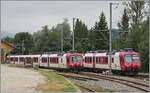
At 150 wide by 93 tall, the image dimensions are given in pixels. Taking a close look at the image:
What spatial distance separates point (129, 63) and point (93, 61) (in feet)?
30.3

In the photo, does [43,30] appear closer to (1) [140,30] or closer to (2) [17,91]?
(1) [140,30]

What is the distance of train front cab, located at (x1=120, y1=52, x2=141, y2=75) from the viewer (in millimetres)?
46125

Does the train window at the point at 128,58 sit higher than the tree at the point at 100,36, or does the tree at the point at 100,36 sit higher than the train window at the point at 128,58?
the tree at the point at 100,36

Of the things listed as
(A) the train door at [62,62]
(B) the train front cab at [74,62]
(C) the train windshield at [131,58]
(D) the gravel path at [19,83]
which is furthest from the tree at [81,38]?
(D) the gravel path at [19,83]

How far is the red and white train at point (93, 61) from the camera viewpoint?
46562 millimetres

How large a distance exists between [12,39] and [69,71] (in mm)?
116072

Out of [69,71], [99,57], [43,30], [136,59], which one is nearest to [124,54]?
[136,59]

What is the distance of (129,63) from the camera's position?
46.6 metres

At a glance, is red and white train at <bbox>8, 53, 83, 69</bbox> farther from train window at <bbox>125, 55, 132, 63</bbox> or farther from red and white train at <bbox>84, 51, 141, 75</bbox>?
train window at <bbox>125, 55, 132, 63</bbox>

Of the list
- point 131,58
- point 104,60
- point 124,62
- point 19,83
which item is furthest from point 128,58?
point 19,83

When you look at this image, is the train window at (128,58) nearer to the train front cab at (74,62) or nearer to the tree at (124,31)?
the train front cab at (74,62)

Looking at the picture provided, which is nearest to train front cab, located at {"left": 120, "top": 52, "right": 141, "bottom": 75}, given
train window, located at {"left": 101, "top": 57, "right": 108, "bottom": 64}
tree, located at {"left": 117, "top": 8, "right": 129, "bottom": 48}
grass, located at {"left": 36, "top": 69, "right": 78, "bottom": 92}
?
train window, located at {"left": 101, "top": 57, "right": 108, "bottom": 64}

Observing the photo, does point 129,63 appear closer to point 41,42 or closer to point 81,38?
point 81,38

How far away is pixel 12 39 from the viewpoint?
173 meters
